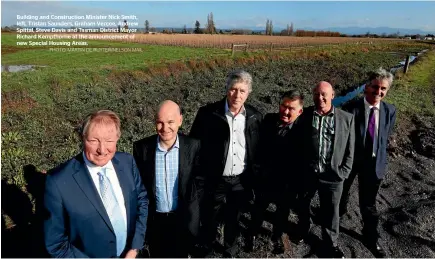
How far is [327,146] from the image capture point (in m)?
3.65

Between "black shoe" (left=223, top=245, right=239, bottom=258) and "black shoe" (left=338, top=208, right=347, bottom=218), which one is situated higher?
"black shoe" (left=338, top=208, right=347, bottom=218)

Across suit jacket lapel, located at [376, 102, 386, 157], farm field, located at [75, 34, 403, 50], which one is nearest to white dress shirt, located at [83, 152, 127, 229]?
suit jacket lapel, located at [376, 102, 386, 157]

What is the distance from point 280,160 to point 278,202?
78cm

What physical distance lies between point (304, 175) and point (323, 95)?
1.05m

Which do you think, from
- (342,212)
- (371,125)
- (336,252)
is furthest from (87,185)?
(342,212)

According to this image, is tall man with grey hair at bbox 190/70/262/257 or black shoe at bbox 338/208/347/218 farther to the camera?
black shoe at bbox 338/208/347/218

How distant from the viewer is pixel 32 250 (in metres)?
3.84

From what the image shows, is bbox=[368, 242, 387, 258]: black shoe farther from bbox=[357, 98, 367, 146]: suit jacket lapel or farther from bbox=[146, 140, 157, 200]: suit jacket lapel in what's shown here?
bbox=[146, 140, 157, 200]: suit jacket lapel

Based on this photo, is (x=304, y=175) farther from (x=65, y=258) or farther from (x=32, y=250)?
(x=32, y=250)

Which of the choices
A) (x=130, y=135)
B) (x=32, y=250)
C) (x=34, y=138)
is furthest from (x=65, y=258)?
(x=34, y=138)

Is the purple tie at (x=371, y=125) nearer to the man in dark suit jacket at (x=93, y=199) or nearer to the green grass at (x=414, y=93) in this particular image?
the man in dark suit jacket at (x=93, y=199)

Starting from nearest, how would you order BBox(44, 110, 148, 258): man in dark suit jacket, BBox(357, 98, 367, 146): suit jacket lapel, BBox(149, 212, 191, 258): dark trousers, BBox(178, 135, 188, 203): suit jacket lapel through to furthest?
BBox(44, 110, 148, 258): man in dark suit jacket < BBox(178, 135, 188, 203): suit jacket lapel < BBox(149, 212, 191, 258): dark trousers < BBox(357, 98, 367, 146): suit jacket lapel

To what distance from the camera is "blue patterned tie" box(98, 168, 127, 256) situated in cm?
244

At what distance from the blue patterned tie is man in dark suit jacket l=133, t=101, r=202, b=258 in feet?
1.81
